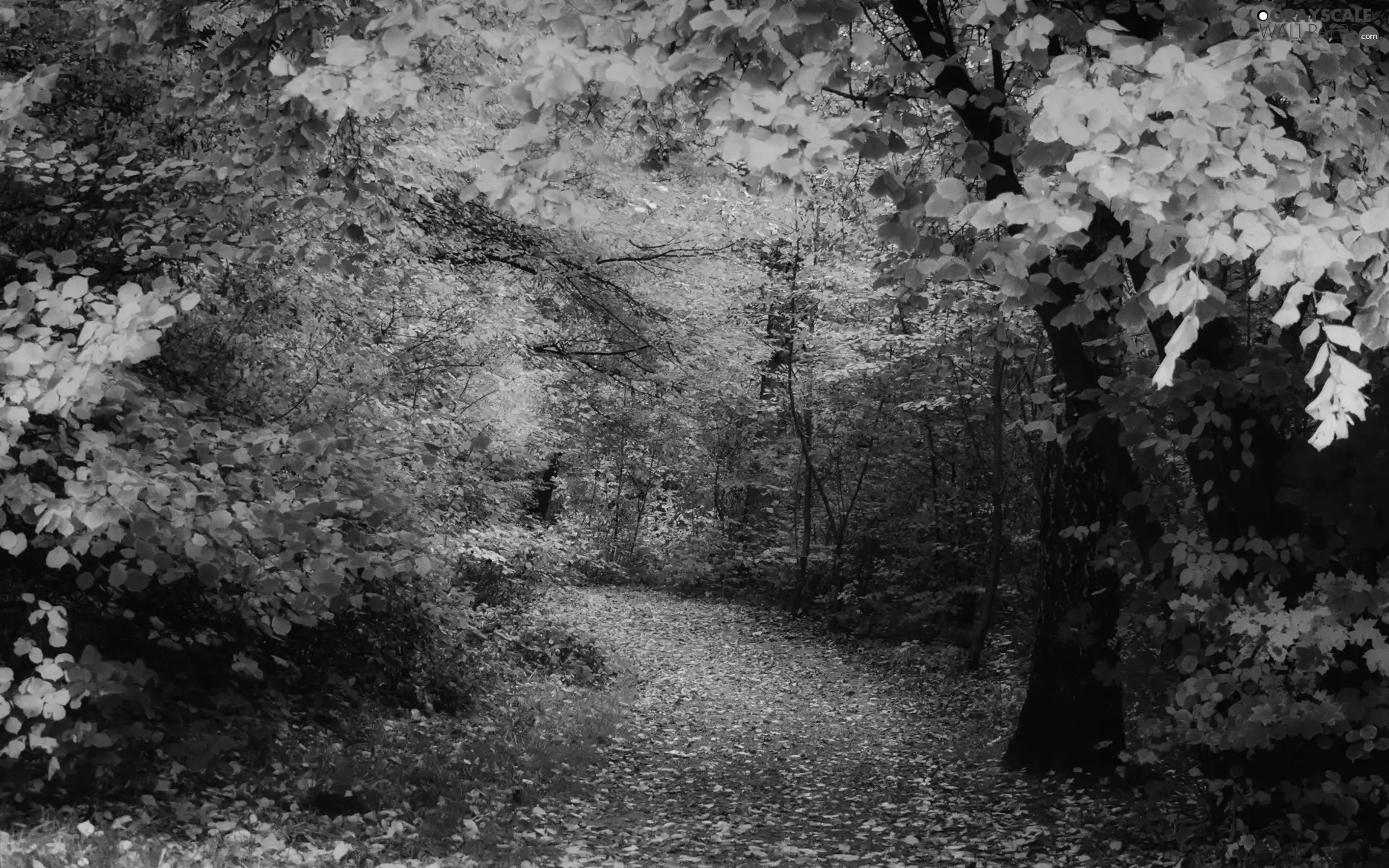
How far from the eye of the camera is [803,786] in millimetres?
8320

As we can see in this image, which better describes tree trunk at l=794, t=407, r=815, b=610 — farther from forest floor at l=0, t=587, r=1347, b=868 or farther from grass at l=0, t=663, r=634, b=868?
grass at l=0, t=663, r=634, b=868

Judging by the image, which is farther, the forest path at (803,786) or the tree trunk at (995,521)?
the tree trunk at (995,521)

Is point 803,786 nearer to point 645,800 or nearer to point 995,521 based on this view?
point 645,800

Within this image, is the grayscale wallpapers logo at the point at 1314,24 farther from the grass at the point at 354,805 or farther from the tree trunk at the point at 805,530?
the tree trunk at the point at 805,530

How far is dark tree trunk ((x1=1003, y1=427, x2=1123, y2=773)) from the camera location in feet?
25.2

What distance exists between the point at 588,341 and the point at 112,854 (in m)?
9.12

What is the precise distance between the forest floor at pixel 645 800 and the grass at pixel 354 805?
2cm

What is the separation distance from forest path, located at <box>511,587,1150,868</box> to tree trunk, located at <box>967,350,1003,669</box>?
0.93 metres

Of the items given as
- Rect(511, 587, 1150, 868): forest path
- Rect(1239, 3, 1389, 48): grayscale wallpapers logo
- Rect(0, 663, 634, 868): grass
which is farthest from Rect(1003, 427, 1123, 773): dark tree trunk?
Rect(0, 663, 634, 868): grass

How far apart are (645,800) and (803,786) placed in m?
1.40

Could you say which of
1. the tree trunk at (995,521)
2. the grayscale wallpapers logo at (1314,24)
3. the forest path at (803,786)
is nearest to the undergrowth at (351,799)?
the forest path at (803,786)

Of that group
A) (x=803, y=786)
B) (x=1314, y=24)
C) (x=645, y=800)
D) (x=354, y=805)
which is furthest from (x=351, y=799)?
(x=1314, y=24)

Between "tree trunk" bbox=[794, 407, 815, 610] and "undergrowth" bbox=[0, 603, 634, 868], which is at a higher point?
"tree trunk" bbox=[794, 407, 815, 610]

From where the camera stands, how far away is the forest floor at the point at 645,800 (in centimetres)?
535
